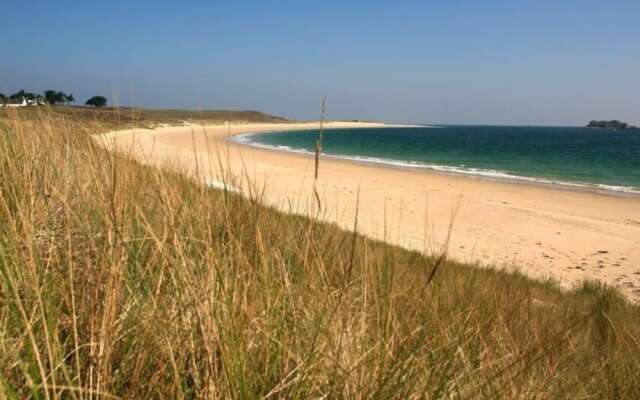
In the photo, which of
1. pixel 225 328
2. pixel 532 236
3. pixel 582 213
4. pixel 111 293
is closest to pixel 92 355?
pixel 111 293

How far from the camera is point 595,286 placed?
538 centimetres

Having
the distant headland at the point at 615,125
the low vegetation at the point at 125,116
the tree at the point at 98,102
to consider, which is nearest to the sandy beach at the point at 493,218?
the low vegetation at the point at 125,116

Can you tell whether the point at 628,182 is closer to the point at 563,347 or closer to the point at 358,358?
the point at 563,347

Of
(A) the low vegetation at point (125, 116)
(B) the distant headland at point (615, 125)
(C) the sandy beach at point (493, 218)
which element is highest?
(B) the distant headland at point (615, 125)

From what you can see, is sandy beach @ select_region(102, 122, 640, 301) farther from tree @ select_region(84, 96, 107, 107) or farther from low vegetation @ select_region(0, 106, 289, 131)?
tree @ select_region(84, 96, 107, 107)

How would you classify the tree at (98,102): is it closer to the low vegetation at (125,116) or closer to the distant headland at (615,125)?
the low vegetation at (125,116)

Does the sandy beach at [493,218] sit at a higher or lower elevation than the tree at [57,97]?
lower

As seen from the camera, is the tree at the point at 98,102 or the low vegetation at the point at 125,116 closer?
the low vegetation at the point at 125,116

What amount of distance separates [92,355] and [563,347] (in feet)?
7.37

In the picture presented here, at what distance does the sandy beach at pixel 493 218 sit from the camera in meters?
7.00

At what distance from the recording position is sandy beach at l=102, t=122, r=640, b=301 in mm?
7004

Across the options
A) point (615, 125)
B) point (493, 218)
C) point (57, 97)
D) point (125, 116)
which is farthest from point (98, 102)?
point (615, 125)

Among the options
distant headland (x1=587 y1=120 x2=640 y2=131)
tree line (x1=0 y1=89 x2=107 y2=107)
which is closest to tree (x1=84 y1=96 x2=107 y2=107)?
tree line (x1=0 y1=89 x2=107 y2=107)

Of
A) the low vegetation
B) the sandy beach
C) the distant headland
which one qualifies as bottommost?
the sandy beach
